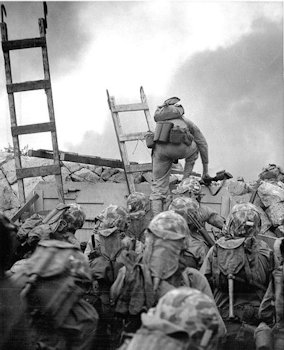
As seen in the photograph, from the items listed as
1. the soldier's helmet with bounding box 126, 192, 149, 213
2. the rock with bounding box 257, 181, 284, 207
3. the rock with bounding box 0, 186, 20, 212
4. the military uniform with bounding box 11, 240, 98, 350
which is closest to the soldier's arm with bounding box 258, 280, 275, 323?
the military uniform with bounding box 11, 240, 98, 350

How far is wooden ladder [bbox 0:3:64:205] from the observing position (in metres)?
11.4

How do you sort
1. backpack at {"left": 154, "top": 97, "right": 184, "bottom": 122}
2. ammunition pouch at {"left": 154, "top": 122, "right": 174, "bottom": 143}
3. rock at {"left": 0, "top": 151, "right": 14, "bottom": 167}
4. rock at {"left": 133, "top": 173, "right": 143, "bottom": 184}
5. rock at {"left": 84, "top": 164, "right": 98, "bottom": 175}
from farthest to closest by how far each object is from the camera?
rock at {"left": 0, "top": 151, "right": 14, "bottom": 167} < rock at {"left": 84, "top": 164, "right": 98, "bottom": 175} < rock at {"left": 133, "top": 173, "right": 143, "bottom": 184} < backpack at {"left": 154, "top": 97, "right": 184, "bottom": 122} < ammunition pouch at {"left": 154, "top": 122, "right": 174, "bottom": 143}

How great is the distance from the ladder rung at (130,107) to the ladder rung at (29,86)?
1.50 m

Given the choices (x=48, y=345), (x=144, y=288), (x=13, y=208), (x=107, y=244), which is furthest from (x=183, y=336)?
(x=13, y=208)

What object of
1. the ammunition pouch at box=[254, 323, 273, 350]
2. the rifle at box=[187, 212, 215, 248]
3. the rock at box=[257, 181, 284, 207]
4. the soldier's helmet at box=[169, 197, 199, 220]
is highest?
the soldier's helmet at box=[169, 197, 199, 220]

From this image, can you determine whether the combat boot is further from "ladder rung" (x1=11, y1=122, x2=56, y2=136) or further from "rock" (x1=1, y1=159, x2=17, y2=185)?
"rock" (x1=1, y1=159, x2=17, y2=185)

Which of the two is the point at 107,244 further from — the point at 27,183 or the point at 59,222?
the point at 27,183

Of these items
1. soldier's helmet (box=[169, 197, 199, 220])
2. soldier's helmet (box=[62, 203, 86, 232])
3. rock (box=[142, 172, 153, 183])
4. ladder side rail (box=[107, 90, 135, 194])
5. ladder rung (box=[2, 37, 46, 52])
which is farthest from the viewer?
rock (box=[142, 172, 153, 183])

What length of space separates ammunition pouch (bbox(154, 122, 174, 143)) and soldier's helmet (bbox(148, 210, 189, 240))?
17.7ft

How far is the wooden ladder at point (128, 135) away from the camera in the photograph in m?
12.3

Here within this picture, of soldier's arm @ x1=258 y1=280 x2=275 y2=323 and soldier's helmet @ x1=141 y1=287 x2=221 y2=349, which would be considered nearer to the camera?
soldier's helmet @ x1=141 y1=287 x2=221 y2=349

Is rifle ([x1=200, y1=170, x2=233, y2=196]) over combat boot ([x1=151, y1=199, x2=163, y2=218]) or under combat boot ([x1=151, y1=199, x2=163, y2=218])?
over

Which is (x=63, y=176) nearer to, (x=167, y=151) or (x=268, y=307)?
(x=167, y=151)

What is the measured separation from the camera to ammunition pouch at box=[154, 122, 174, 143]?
10883mm
